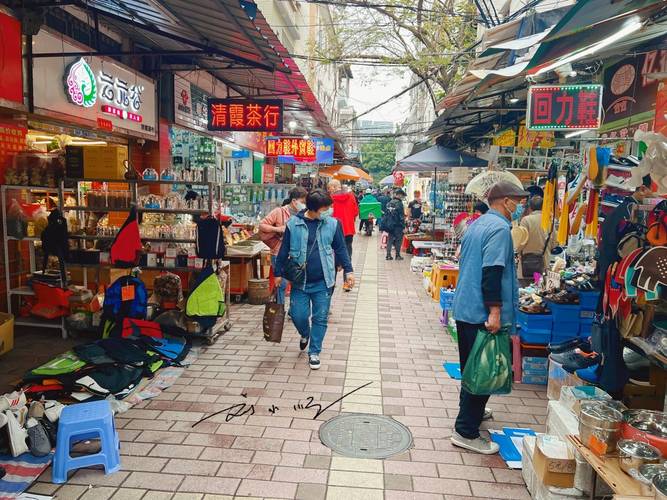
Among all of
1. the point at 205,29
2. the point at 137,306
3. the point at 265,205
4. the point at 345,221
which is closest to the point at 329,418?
the point at 137,306

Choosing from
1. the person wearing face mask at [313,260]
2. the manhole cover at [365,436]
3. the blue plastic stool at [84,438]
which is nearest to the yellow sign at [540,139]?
the person wearing face mask at [313,260]

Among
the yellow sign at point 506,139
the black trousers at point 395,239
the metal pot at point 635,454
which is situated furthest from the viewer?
the black trousers at point 395,239

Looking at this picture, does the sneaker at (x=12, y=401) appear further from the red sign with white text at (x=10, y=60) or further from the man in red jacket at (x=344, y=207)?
the man in red jacket at (x=344, y=207)

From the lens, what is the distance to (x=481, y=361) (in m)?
3.72

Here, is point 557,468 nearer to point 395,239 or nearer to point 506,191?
point 506,191

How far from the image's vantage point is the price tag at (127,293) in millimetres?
5965

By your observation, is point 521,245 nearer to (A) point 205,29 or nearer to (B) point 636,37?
(B) point 636,37

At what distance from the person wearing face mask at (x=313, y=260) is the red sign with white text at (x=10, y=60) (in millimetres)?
3401

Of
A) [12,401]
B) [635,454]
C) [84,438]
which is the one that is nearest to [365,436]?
[635,454]

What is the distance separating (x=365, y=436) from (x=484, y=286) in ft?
5.28

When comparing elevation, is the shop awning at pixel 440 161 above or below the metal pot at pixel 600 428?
above

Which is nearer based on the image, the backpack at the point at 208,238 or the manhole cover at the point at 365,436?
the manhole cover at the point at 365,436

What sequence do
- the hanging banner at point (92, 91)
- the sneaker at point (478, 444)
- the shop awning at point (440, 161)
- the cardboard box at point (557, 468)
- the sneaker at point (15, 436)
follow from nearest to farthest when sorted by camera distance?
the cardboard box at point (557, 468)
the sneaker at point (15, 436)
the sneaker at point (478, 444)
the hanging banner at point (92, 91)
the shop awning at point (440, 161)

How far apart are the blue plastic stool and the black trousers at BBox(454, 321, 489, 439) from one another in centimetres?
264
